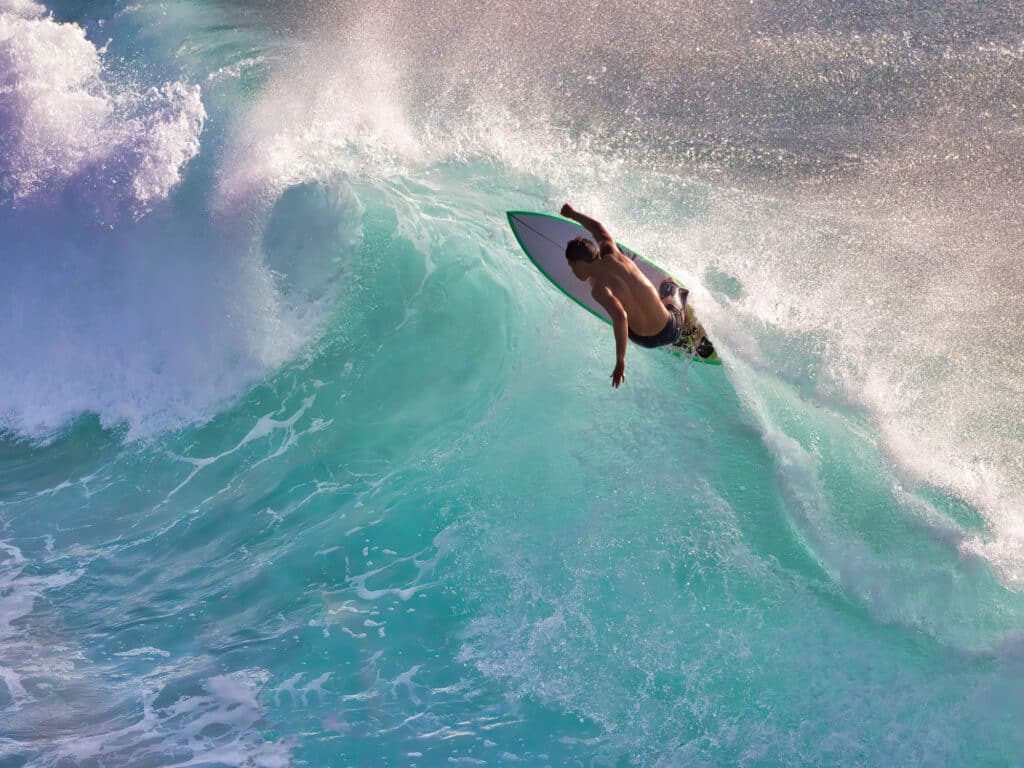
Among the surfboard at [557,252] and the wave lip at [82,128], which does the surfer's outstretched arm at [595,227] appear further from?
the wave lip at [82,128]

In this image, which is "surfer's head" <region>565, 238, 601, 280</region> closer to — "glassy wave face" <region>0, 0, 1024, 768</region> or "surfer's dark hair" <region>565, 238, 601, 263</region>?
"surfer's dark hair" <region>565, 238, 601, 263</region>

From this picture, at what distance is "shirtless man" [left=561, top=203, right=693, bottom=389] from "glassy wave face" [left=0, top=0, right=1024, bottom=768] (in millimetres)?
713

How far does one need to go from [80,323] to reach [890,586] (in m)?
8.16

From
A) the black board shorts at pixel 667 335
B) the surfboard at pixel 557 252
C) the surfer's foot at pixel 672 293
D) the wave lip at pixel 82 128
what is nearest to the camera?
the black board shorts at pixel 667 335

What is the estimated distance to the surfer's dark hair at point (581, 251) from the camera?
5672mm

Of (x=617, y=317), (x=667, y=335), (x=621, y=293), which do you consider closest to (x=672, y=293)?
(x=667, y=335)

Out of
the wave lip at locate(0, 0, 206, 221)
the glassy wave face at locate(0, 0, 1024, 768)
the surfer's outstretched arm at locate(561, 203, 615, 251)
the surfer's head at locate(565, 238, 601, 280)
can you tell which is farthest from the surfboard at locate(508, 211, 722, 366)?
the wave lip at locate(0, 0, 206, 221)

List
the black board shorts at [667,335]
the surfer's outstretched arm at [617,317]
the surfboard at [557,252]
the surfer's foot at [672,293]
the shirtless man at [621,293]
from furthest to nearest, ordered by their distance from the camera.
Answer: the surfboard at [557,252] → the surfer's foot at [672,293] → the black board shorts at [667,335] → the shirtless man at [621,293] → the surfer's outstretched arm at [617,317]

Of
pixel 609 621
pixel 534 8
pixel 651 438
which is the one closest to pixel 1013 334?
pixel 651 438

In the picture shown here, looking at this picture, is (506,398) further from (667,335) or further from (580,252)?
(580,252)

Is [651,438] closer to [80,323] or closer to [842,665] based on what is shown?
[842,665]

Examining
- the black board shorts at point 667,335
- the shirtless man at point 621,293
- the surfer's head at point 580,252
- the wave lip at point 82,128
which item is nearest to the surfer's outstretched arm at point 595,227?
the shirtless man at point 621,293

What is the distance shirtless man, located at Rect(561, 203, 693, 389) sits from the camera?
567 cm

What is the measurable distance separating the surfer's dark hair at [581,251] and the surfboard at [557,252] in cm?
115
